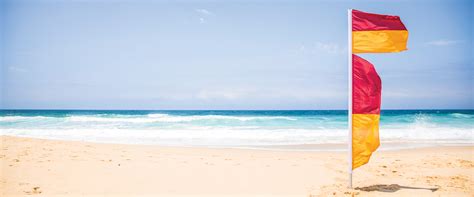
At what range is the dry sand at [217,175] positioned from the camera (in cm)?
560

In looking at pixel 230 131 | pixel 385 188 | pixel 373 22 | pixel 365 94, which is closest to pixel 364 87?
pixel 365 94

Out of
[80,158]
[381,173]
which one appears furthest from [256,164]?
[80,158]

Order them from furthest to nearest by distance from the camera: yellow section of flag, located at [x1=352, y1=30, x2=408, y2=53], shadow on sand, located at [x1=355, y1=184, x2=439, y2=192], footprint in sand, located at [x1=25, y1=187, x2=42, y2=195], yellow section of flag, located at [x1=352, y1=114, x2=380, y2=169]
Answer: shadow on sand, located at [x1=355, y1=184, x2=439, y2=192] → footprint in sand, located at [x1=25, y1=187, x2=42, y2=195] → yellow section of flag, located at [x1=352, y1=114, x2=380, y2=169] → yellow section of flag, located at [x1=352, y1=30, x2=408, y2=53]

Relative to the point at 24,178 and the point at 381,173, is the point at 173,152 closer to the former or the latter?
the point at 24,178

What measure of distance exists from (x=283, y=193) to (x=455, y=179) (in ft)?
11.3

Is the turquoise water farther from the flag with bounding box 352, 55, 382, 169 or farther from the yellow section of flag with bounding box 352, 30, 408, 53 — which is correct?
the yellow section of flag with bounding box 352, 30, 408, 53

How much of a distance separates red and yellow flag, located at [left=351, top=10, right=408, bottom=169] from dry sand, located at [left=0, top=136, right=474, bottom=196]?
1168 mm

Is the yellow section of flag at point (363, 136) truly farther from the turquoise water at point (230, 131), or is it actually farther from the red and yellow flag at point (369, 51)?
the turquoise water at point (230, 131)

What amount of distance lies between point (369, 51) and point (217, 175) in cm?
367

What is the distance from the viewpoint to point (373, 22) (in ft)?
17.3

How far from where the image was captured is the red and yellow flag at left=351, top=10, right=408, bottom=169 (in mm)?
5223

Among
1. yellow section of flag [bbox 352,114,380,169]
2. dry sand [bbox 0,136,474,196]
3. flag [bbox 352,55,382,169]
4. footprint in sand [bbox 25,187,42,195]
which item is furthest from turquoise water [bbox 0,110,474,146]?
flag [bbox 352,55,382,169]

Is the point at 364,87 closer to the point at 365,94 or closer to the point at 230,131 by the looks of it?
the point at 365,94

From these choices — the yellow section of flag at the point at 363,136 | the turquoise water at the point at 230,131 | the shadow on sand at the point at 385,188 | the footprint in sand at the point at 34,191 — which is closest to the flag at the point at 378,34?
the yellow section of flag at the point at 363,136
